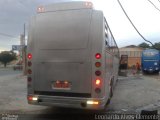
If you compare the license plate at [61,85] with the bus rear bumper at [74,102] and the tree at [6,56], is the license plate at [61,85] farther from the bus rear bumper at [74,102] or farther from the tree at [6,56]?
the tree at [6,56]

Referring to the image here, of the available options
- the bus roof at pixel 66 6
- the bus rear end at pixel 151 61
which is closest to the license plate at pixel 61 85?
the bus roof at pixel 66 6

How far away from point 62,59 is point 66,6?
166 centimetres

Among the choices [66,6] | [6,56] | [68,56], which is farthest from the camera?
[6,56]

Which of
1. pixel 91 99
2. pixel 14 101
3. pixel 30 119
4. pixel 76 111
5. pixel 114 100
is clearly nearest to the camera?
pixel 91 99

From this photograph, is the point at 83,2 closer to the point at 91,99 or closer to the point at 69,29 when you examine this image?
the point at 69,29

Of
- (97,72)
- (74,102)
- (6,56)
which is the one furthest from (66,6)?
(6,56)

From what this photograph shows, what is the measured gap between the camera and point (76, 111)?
36.7 ft

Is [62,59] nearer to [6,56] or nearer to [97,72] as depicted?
[97,72]

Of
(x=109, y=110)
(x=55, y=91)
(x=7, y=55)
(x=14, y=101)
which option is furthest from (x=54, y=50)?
(x=7, y=55)

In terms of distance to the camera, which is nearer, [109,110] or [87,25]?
[87,25]

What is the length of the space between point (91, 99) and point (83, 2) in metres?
2.98

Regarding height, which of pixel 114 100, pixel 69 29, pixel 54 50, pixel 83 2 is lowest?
pixel 114 100

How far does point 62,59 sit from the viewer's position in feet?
30.6

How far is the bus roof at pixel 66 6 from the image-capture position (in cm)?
947
